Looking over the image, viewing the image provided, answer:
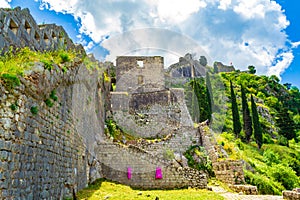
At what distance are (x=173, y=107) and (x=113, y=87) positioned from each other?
7567 millimetres

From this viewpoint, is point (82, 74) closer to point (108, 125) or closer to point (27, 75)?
point (27, 75)

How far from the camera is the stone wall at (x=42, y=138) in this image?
15.3 ft

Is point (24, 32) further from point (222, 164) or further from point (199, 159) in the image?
point (199, 159)

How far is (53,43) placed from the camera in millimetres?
9648

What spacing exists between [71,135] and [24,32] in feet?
12.4

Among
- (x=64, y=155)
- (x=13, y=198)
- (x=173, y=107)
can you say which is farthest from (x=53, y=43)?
(x=173, y=107)

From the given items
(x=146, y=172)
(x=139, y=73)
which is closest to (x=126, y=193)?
(x=146, y=172)

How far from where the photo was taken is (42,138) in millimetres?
6199

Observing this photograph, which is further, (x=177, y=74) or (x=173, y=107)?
(x=177, y=74)

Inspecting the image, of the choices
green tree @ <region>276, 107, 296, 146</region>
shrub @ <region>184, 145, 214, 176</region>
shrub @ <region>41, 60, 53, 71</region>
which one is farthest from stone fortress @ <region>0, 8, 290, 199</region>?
green tree @ <region>276, 107, 296, 146</region>

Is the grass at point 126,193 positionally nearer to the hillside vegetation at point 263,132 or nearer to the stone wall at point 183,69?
the hillside vegetation at point 263,132

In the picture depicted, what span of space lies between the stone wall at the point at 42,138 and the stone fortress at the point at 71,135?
2 cm

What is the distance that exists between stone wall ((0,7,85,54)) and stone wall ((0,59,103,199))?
3.96 ft

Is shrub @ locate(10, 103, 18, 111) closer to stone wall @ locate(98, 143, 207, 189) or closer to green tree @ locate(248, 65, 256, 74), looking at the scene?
stone wall @ locate(98, 143, 207, 189)
